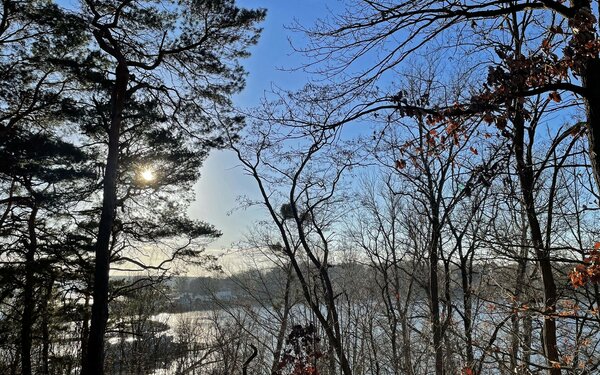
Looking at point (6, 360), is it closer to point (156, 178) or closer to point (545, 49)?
point (156, 178)

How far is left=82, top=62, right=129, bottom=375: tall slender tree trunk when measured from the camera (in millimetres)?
6715

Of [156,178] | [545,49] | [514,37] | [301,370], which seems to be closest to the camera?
[545,49]

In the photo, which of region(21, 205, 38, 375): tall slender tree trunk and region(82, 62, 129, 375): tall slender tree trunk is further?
region(21, 205, 38, 375): tall slender tree trunk

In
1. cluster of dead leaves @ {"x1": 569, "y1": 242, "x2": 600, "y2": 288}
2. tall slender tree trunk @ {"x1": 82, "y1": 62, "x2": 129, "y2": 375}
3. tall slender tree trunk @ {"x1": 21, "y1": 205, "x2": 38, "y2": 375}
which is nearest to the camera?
cluster of dead leaves @ {"x1": 569, "y1": 242, "x2": 600, "y2": 288}

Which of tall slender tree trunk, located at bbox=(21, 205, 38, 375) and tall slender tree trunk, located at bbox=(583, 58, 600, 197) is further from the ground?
tall slender tree trunk, located at bbox=(583, 58, 600, 197)

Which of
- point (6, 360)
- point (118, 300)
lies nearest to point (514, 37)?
point (118, 300)

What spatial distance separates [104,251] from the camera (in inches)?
280

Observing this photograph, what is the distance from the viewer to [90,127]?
30.3ft

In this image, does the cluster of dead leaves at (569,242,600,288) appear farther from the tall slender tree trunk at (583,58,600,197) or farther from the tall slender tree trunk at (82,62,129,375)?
the tall slender tree trunk at (82,62,129,375)

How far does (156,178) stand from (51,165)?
2.79m

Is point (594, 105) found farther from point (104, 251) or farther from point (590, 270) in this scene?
point (104, 251)

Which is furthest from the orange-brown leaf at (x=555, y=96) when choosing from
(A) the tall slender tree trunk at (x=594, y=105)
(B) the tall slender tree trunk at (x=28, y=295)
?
(B) the tall slender tree trunk at (x=28, y=295)

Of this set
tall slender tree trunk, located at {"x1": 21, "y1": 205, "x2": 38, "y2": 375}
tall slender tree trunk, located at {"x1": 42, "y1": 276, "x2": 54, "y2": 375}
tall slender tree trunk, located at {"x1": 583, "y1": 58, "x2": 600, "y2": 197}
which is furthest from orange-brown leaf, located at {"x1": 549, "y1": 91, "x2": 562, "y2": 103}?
tall slender tree trunk, located at {"x1": 42, "y1": 276, "x2": 54, "y2": 375}

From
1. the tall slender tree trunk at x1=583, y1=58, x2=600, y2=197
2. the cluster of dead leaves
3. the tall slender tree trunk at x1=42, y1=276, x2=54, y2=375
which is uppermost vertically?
the tall slender tree trunk at x1=583, y1=58, x2=600, y2=197
